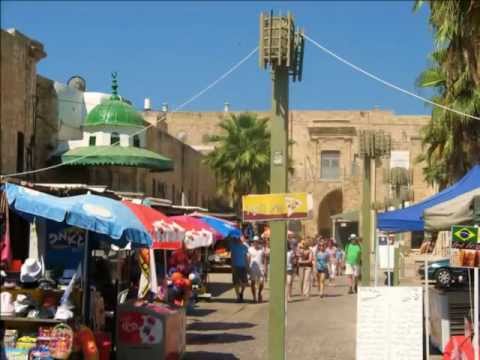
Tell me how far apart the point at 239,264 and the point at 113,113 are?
6.44 metres

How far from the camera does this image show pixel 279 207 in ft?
30.1

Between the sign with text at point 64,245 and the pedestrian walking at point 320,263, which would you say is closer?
the sign with text at point 64,245

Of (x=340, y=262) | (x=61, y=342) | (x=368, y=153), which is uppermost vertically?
(x=368, y=153)

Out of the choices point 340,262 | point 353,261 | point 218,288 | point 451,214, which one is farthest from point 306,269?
point 451,214

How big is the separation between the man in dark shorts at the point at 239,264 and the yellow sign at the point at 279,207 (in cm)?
1222

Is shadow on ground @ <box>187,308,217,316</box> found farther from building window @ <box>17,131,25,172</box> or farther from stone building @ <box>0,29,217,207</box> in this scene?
building window @ <box>17,131,25,172</box>

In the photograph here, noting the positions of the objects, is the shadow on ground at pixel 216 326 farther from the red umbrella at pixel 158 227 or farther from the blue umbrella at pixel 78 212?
the blue umbrella at pixel 78 212

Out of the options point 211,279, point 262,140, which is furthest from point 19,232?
point 262,140

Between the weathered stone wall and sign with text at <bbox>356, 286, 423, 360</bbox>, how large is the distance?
1304 cm

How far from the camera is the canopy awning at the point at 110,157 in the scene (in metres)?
23.0

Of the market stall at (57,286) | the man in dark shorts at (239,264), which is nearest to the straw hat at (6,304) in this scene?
the market stall at (57,286)

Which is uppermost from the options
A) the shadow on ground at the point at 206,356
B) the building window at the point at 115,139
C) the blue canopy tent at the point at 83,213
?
the building window at the point at 115,139

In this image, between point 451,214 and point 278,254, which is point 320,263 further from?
point 278,254

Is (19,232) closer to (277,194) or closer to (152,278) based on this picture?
(152,278)
